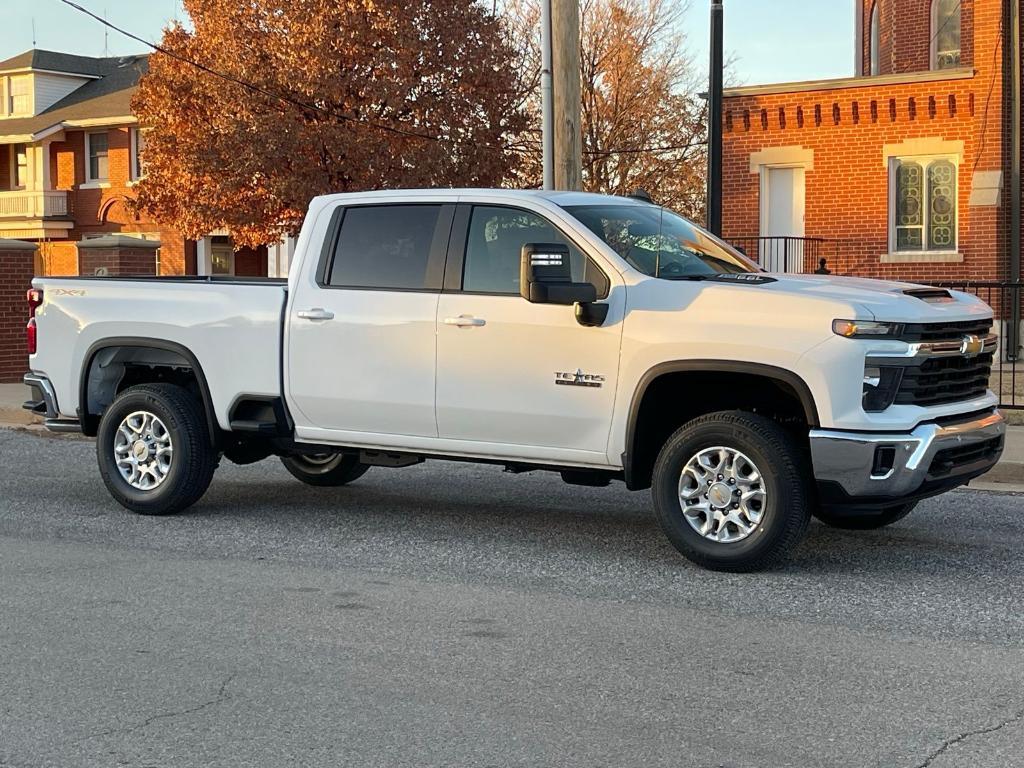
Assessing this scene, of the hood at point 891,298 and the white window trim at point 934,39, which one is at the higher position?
the white window trim at point 934,39

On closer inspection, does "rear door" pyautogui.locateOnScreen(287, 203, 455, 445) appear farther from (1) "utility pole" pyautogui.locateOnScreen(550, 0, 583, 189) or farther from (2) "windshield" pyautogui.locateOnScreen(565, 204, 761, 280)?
(1) "utility pole" pyautogui.locateOnScreen(550, 0, 583, 189)

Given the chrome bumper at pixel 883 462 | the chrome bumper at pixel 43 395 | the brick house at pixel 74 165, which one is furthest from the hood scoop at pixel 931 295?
the brick house at pixel 74 165

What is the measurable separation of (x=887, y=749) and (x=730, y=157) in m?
21.7

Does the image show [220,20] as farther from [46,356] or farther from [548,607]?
[548,607]

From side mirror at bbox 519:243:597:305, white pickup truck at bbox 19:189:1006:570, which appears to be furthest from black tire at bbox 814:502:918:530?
side mirror at bbox 519:243:597:305

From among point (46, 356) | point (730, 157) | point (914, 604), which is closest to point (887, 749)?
point (914, 604)

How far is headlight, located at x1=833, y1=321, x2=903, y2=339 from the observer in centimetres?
684

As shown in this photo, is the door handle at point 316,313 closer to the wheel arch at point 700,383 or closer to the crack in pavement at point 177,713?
the wheel arch at point 700,383

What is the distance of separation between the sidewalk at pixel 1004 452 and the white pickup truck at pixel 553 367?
108 inches

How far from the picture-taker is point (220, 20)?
29406 mm

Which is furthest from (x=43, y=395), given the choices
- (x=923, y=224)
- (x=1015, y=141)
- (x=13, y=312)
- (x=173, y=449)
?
(x=923, y=224)

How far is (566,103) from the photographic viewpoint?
570 inches

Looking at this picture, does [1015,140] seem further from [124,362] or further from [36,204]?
[36,204]

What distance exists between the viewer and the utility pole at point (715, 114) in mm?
15617
